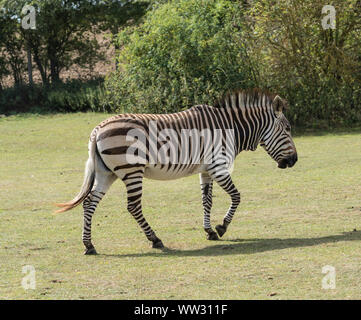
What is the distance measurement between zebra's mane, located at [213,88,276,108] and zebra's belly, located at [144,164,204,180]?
1.01 m

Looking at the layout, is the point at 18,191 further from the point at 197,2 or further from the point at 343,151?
the point at 197,2

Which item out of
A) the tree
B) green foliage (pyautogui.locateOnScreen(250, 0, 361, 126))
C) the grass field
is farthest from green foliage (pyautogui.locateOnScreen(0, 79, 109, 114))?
the grass field

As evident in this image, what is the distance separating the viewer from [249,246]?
8375mm

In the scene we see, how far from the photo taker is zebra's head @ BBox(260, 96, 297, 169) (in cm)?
941

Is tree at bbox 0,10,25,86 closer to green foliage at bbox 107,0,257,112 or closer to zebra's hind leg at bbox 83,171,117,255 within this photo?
green foliage at bbox 107,0,257,112

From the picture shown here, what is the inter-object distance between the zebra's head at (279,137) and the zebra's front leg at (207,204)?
3.17 ft

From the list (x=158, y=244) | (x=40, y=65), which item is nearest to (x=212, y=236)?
(x=158, y=244)

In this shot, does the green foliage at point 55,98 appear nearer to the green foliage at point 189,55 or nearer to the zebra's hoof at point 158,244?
the green foliage at point 189,55

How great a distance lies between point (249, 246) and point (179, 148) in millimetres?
1565

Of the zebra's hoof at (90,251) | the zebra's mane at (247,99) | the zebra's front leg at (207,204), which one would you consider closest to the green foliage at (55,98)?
the zebra's mane at (247,99)

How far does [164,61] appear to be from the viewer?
22.4 metres

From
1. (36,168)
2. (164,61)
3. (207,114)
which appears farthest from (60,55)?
(207,114)

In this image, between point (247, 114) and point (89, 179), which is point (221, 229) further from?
point (89, 179)
